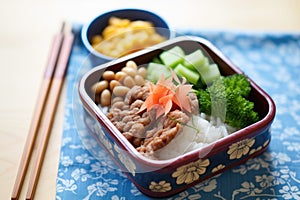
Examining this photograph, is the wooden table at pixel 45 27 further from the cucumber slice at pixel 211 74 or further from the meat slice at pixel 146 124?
the cucumber slice at pixel 211 74

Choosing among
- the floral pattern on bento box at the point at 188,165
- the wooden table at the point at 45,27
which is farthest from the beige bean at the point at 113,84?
the wooden table at the point at 45,27

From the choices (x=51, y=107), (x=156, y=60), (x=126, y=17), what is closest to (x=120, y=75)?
(x=156, y=60)

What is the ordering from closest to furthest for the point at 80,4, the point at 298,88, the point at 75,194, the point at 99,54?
the point at 75,194, the point at 99,54, the point at 298,88, the point at 80,4

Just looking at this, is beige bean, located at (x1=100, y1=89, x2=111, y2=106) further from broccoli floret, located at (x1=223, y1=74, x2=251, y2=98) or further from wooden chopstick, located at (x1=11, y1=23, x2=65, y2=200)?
broccoli floret, located at (x1=223, y1=74, x2=251, y2=98)

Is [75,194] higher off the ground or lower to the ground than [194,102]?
lower

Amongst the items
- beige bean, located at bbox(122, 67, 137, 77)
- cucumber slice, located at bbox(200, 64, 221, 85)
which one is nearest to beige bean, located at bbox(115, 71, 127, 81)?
beige bean, located at bbox(122, 67, 137, 77)

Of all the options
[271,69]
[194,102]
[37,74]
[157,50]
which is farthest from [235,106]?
[37,74]

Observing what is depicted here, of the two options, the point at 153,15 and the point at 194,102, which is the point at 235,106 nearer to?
the point at 194,102
